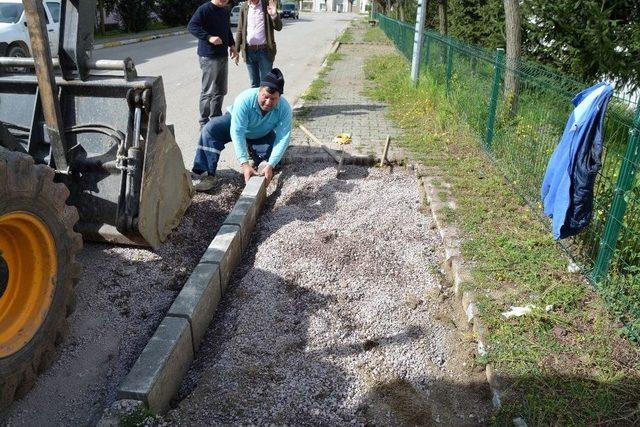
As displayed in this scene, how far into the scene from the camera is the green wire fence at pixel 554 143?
3.47 meters

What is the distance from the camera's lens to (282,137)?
5523 mm

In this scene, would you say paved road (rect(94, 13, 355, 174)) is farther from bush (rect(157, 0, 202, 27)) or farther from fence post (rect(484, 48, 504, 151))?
bush (rect(157, 0, 202, 27))

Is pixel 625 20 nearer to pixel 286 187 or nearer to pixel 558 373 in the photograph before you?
pixel 286 187

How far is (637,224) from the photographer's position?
3.54 metres

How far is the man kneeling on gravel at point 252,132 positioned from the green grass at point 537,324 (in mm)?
1853

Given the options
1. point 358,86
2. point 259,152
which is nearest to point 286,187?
point 259,152

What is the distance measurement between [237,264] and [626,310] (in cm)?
274

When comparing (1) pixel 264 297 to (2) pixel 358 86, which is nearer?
(1) pixel 264 297

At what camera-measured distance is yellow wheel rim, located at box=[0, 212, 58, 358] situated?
274 centimetres

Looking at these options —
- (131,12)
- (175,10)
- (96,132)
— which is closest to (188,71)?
(96,132)

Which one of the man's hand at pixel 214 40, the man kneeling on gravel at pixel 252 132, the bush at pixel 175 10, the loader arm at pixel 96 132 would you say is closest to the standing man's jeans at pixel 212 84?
the man's hand at pixel 214 40

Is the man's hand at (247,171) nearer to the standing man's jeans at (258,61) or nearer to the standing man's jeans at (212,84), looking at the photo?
the standing man's jeans at (212,84)

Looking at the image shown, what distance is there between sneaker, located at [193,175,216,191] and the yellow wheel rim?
2.56m

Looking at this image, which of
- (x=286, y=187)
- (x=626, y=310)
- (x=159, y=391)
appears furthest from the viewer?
(x=286, y=187)
